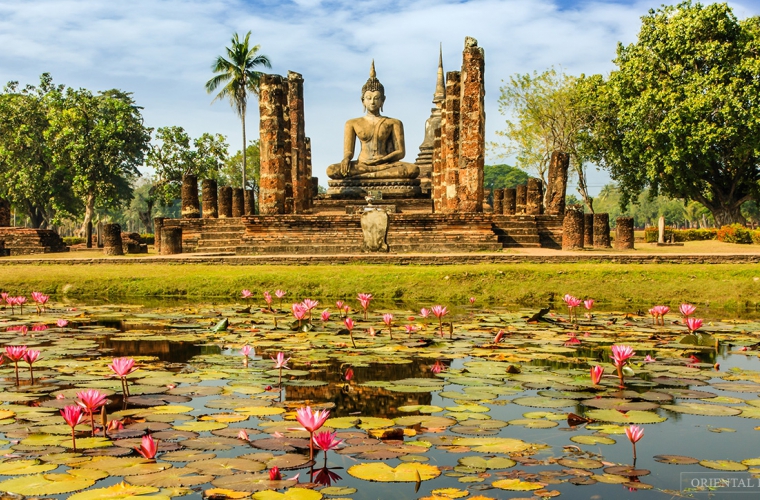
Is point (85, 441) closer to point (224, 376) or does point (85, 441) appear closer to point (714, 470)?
point (224, 376)

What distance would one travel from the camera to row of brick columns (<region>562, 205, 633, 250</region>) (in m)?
20.1

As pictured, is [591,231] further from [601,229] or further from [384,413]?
[384,413]

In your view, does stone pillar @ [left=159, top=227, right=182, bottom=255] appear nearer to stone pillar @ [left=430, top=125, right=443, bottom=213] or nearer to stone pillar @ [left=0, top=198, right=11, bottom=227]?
stone pillar @ [left=430, top=125, right=443, bottom=213]

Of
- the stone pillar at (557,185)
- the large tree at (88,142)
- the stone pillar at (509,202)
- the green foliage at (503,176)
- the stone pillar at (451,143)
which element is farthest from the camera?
the green foliage at (503,176)

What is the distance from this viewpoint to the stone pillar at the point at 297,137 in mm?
26922

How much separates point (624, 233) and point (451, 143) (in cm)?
555

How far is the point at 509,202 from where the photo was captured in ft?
96.0

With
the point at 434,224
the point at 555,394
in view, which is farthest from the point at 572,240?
the point at 555,394

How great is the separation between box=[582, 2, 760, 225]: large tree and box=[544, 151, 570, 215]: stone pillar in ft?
24.2

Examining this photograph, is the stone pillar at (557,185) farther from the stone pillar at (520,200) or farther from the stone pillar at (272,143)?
the stone pillar at (272,143)

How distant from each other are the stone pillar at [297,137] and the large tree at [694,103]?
13.6 m

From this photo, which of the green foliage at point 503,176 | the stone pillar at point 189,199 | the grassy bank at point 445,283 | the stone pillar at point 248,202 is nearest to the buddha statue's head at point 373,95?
the stone pillar at point 248,202

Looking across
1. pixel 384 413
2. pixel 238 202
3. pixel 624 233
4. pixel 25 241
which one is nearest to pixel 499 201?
pixel 624 233

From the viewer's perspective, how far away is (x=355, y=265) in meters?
13.9
